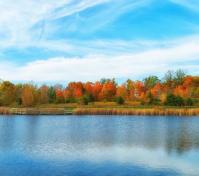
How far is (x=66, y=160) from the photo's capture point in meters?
24.5

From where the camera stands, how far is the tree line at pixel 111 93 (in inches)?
3681

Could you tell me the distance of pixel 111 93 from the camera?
11338 centimetres

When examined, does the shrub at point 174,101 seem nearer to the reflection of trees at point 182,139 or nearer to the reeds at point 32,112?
the reeds at point 32,112

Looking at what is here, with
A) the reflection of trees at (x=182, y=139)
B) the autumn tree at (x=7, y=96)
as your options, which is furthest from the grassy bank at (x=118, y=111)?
the reflection of trees at (x=182, y=139)

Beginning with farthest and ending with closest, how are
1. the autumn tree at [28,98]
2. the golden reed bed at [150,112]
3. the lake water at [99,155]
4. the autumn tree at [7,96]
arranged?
the autumn tree at [7,96] → the autumn tree at [28,98] → the golden reed bed at [150,112] → the lake water at [99,155]

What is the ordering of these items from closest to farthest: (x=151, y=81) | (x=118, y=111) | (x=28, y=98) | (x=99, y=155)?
(x=99, y=155), (x=118, y=111), (x=28, y=98), (x=151, y=81)

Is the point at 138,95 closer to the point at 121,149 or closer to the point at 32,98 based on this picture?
the point at 32,98

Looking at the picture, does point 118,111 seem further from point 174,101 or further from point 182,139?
point 182,139

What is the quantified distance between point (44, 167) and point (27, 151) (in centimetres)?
603

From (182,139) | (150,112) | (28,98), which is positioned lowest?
(182,139)

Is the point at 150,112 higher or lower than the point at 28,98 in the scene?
lower

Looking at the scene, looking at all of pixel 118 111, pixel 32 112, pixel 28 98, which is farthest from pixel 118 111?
pixel 28 98

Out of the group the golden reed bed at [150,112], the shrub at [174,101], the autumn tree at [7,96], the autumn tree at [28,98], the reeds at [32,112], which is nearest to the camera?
the golden reed bed at [150,112]

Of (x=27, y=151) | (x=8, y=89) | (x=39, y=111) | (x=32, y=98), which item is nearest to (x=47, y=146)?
(x=27, y=151)
